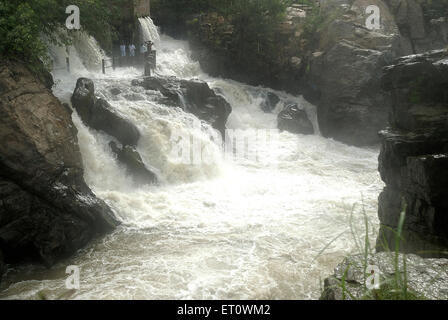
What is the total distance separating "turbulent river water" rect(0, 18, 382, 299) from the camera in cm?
670

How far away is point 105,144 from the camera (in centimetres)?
1191

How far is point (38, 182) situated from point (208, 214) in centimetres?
434

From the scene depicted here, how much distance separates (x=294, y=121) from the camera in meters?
19.2

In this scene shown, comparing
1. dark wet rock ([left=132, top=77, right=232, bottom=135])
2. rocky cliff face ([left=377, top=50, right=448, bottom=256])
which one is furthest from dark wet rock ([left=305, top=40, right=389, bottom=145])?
rocky cliff face ([left=377, top=50, right=448, bottom=256])

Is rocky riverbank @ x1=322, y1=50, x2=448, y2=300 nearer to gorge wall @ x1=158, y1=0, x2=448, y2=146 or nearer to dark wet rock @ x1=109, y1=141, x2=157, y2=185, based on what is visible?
dark wet rock @ x1=109, y1=141, x2=157, y2=185

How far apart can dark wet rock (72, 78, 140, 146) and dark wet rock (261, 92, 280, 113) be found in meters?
9.73

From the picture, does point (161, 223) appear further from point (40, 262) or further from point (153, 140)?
point (153, 140)

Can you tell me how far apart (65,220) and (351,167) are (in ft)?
37.3

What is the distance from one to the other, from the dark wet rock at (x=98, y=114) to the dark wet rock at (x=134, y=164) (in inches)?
19.5

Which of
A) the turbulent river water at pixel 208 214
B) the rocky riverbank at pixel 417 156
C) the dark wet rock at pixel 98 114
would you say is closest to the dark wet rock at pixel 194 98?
the turbulent river water at pixel 208 214

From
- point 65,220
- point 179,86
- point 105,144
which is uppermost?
point 179,86

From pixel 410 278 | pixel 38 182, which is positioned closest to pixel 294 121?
pixel 38 182
